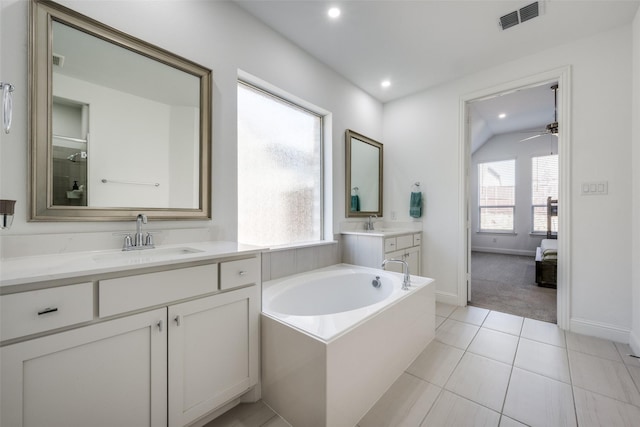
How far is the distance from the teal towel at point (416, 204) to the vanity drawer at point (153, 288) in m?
2.61

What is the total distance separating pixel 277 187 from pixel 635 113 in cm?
292

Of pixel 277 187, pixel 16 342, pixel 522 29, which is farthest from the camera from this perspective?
pixel 277 187

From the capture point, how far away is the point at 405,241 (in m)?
2.95

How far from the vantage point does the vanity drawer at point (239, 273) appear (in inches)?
52.4

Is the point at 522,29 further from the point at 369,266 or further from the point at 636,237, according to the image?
the point at 369,266

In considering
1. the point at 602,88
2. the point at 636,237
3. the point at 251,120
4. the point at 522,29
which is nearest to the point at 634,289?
the point at 636,237

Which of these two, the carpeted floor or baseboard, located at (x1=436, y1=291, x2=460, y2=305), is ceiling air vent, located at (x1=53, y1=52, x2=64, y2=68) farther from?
the carpeted floor

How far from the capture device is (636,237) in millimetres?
1974

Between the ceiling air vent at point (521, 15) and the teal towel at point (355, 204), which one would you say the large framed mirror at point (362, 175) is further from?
the ceiling air vent at point (521, 15)

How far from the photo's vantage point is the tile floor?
1.35m

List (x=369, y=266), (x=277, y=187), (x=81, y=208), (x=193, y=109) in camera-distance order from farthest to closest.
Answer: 1. (x=369, y=266)
2. (x=277, y=187)
3. (x=193, y=109)
4. (x=81, y=208)

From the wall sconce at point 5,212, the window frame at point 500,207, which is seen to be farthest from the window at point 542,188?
the wall sconce at point 5,212

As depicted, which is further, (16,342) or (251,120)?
(251,120)

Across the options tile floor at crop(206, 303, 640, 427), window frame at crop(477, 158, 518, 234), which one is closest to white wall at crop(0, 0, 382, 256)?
tile floor at crop(206, 303, 640, 427)
